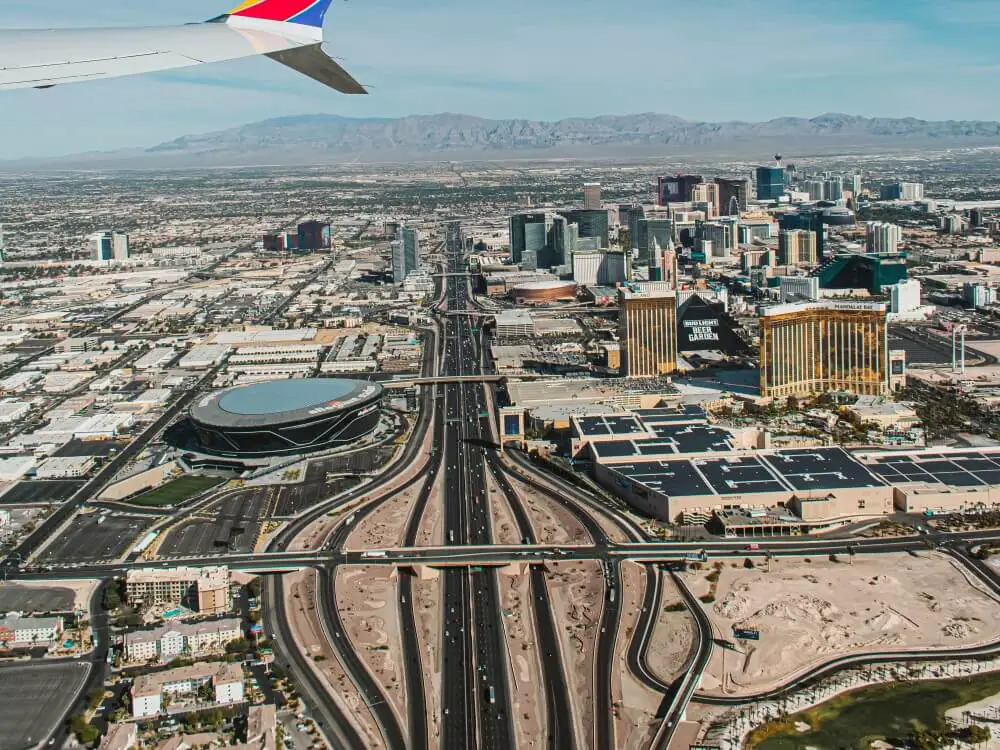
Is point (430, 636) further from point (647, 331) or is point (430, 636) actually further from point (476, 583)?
point (647, 331)

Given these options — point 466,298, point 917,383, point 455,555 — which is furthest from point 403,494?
point 466,298

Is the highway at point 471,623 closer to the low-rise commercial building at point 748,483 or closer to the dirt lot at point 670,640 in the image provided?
the dirt lot at point 670,640

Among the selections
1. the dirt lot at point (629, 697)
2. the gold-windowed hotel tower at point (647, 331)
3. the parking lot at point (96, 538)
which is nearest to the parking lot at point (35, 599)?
the parking lot at point (96, 538)

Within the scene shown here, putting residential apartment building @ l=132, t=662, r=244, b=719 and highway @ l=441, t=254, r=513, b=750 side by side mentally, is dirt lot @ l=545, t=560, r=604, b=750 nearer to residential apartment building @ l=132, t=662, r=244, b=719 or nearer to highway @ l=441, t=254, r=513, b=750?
highway @ l=441, t=254, r=513, b=750

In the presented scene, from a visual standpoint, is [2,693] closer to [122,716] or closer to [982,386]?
[122,716]

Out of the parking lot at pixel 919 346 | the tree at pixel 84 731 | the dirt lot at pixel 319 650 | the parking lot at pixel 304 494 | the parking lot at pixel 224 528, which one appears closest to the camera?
the tree at pixel 84 731

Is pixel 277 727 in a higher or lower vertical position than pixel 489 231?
lower

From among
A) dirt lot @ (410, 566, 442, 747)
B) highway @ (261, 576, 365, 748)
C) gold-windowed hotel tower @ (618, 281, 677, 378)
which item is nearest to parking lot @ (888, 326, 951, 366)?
gold-windowed hotel tower @ (618, 281, 677, 378)
